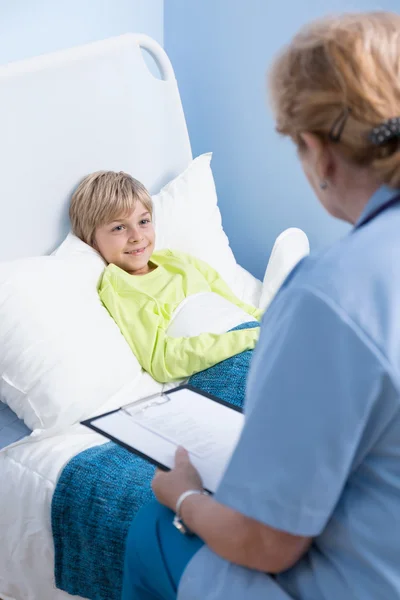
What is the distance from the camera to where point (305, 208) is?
8.56 feet

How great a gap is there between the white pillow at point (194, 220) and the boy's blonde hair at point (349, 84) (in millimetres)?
1355

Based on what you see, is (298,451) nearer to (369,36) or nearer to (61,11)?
(369,36)

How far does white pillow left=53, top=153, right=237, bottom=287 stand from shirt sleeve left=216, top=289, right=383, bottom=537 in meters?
1.41

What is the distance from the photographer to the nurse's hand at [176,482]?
101cm

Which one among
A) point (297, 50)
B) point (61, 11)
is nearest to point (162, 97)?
point (61, 11)

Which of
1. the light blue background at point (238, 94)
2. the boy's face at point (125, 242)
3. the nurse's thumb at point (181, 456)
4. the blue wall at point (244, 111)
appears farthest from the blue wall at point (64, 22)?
the nurse's thumb at point (181, 456)

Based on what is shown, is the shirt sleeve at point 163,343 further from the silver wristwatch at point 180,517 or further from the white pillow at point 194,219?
the silver wristwatch at point 180,517

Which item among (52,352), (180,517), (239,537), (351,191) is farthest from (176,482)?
(52,352)

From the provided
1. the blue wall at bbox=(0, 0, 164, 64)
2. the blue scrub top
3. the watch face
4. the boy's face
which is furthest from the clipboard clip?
the blue wall at bbox=(0, 0, 164, 64)

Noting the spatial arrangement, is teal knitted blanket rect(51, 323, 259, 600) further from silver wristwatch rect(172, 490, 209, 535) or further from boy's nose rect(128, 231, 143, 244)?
boy's nose rect(128, 231, 143, 244)

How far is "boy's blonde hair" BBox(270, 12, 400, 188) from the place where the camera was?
0.80 metres

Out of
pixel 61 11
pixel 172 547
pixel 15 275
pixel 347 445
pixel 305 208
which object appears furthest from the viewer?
pixel 305 208

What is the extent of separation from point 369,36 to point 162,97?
1.58 metres

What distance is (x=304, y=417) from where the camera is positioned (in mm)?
781
